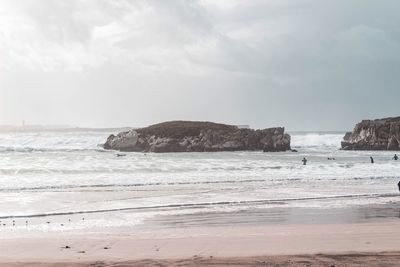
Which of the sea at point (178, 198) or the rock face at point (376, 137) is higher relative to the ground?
the rock face at point (376, 137)

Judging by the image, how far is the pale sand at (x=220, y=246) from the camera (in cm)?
975

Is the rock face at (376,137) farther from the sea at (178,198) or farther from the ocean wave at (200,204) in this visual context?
the ocean wave at (200,204)

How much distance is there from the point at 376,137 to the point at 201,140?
104 feet

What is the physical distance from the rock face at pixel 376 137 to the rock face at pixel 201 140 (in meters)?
15.0

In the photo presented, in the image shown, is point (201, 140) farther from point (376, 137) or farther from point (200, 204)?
point (200, 204)

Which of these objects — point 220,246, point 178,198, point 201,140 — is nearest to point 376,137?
point 201,140

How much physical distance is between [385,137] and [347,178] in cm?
5859

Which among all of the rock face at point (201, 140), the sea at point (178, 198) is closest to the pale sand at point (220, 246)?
the sea at point (178, 198)

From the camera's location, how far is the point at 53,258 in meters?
10.2

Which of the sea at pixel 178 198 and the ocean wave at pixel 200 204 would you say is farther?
the ocean wave at pixel 200 204

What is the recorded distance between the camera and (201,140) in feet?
265

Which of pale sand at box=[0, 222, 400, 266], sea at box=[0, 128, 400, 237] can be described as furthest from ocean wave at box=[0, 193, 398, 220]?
pale sand at box=[0, 222, 400, 266]

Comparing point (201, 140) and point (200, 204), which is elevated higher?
point (201, 140)

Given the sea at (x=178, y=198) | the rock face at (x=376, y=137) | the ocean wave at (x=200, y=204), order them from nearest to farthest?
1. the sea at (x=178, y=198)
2. the ocean wave at (x=200, y=204)
3. the rock face at (x=376, y=137)
